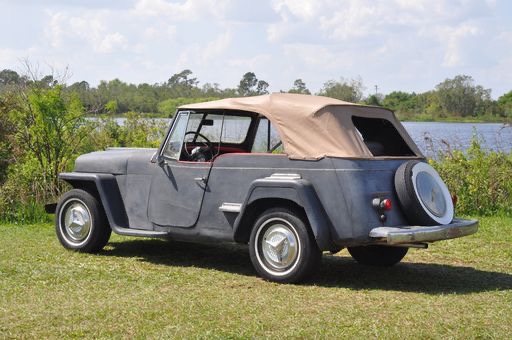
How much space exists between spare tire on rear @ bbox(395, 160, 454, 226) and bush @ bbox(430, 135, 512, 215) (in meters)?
5.46

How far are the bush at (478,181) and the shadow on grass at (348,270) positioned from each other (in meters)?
4.41

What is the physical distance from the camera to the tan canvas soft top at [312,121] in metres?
8.34

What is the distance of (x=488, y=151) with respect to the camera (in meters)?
15.2

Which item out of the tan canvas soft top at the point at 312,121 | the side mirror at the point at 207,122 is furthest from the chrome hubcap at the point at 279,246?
the side mirror at the point at 207,122

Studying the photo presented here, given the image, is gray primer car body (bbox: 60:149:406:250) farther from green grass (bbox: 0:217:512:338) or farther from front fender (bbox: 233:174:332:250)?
green grass (bbox: 0:217:512:338)

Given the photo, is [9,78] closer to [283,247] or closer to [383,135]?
[383,135]

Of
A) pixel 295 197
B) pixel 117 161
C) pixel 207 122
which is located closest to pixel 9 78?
pixel 117 161

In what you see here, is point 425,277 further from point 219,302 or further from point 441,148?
point 441,148

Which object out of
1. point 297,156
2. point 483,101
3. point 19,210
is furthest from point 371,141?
point 483,101

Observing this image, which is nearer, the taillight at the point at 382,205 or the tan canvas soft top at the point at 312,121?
the taillight at the point at 382,205

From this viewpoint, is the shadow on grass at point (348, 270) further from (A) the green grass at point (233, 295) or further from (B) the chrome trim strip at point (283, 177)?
(B) the chrome trim strip at point (283, 177)

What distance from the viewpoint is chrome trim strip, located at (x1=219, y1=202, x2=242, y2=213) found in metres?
8.65

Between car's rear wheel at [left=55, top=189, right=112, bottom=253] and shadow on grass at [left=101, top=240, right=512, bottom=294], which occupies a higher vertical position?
car's rear wheel at [left=55, top=189, right=112, bottom=253]

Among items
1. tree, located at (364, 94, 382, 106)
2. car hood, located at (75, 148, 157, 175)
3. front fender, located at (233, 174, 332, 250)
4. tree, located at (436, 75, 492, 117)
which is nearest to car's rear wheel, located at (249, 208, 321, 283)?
front fender, located at (233, 174, 332, 250)
